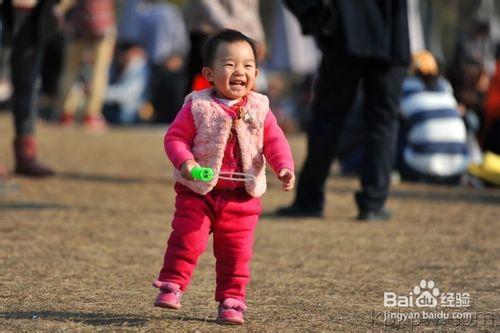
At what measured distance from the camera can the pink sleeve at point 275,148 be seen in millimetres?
3932

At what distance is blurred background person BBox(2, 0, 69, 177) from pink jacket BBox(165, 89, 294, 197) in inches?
157

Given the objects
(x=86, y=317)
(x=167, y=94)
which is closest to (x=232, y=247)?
(x=86, y=317)

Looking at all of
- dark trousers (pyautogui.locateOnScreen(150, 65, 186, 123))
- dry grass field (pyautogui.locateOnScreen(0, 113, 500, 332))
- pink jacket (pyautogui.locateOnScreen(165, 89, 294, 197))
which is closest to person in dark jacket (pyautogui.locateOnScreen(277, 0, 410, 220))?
dry grass field (pyautogui.locateOnScreen(0, 113, 500, 332))

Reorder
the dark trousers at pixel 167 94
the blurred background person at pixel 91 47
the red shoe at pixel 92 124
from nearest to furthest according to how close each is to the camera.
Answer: the blurred background person at pixel 91 47, the red shoe at pixel 92 124, the dark trousers at pixel 167 94

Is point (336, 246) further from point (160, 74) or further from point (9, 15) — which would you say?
point (160, 74)

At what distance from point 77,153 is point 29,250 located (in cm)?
518

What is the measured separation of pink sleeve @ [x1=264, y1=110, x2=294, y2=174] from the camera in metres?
3.93

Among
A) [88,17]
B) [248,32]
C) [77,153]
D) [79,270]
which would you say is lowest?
[79,270]

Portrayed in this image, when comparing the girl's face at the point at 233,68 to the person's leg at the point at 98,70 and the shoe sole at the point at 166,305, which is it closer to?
the shoe sole at the point at 166,305

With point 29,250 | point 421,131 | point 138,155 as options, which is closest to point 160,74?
point 138,155

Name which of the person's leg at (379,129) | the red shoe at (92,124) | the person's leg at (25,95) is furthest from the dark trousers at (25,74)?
the red shoe at (92,124)

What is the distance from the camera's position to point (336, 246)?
18.9 ft

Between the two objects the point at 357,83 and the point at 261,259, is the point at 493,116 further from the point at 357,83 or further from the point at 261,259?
the point at 261,259

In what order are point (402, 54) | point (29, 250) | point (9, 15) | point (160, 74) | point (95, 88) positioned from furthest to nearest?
point (160, 74) < point (95, 88) < point (9, 15) < point (402, 54) < point (29, 250)
